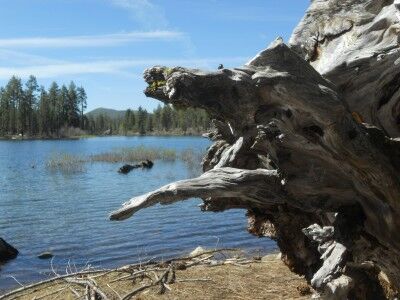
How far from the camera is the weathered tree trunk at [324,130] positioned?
409cm

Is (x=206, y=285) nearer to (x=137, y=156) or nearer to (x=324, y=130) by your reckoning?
(x=324, y=130)

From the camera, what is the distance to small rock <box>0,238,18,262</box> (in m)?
14.5

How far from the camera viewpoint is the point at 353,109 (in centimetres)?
484

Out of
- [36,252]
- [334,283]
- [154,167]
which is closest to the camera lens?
[334,283]

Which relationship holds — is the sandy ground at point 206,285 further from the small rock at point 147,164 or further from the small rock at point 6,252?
the small rock at point 147,164

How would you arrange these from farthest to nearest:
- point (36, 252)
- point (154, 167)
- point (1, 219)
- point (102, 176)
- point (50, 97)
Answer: point (50, 97)
point (154, 167)
point (102, 176)
point (1, 219)
point (36, 252)

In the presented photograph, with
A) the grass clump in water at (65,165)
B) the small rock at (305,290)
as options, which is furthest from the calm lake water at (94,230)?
the grass clump in water at (65,165)

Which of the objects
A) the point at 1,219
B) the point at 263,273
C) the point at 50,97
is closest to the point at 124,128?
the point at 50,97

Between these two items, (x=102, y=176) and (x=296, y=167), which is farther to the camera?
(x=102, y=176)

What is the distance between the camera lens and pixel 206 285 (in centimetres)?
896

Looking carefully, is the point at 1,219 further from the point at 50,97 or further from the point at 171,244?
the point at 50,97

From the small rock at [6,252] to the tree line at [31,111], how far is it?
374ft

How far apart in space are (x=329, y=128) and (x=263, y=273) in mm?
5926

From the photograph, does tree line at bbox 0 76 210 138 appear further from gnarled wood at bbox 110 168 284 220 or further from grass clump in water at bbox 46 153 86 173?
gnarled wood at bbox 110 168 284 220
